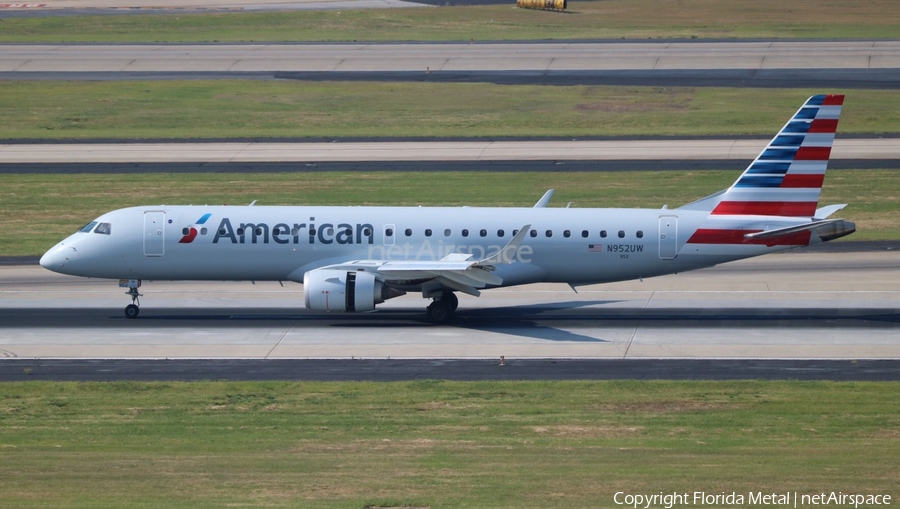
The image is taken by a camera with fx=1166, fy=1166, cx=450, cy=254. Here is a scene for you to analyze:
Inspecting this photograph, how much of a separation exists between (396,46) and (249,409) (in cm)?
7231

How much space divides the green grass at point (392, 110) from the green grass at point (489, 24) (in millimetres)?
21871

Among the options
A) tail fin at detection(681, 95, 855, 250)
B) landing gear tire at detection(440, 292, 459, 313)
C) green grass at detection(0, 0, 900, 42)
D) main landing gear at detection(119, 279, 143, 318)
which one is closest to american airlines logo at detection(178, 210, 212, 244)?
main landing gear at detection(119, 279, 143, 318)

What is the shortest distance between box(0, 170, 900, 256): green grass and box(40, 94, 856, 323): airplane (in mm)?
13871

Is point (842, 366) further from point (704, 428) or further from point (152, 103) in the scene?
point (152, 103)

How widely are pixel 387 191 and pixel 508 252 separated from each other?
21.8 metres

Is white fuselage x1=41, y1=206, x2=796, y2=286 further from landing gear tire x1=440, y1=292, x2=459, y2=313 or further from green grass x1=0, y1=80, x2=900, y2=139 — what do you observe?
green grass x1=0, y1=80, x2=900, y2=139

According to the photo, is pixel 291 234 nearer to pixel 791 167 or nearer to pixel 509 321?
pixel 509 321

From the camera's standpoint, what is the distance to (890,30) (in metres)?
102

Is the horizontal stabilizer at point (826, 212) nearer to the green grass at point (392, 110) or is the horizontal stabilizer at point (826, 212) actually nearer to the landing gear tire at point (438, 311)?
the landing gear tire at point (438, 311)

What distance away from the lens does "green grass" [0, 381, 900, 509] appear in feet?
74.2

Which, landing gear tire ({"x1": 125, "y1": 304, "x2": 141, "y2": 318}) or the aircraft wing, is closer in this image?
the aircraft wing

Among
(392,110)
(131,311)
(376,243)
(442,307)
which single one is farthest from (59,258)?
(392,110)

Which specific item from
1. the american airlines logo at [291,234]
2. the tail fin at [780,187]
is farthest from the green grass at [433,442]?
the tail fin at [780,187]

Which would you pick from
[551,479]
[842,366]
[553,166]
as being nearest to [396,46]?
[553,166]
